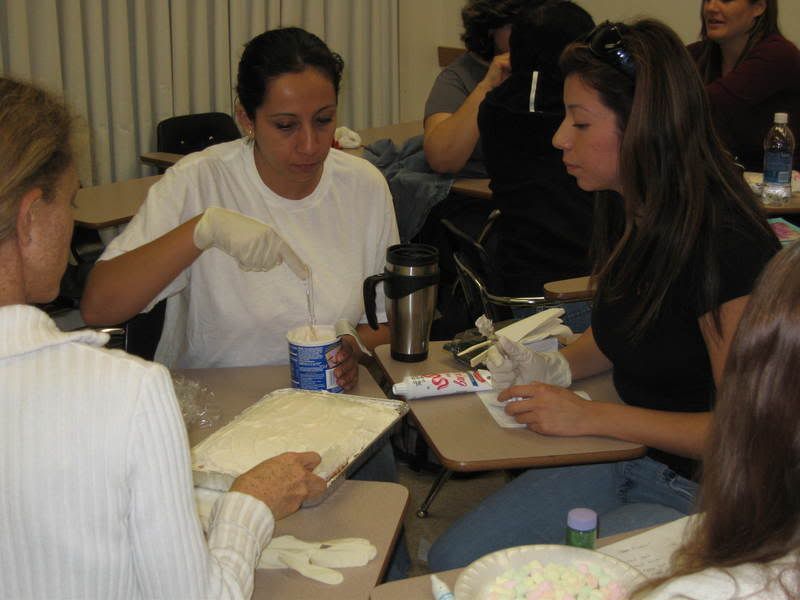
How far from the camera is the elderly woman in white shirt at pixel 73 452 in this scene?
888 mm

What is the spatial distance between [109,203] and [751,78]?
243 centimetres

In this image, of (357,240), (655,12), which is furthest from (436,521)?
(655,12)

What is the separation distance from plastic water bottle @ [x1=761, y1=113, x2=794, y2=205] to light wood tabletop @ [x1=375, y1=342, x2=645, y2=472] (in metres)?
1.87

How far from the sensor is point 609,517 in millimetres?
1547

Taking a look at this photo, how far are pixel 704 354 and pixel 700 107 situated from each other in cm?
43

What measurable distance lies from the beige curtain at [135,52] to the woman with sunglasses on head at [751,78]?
2.10 metres

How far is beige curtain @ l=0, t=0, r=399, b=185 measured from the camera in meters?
3.69

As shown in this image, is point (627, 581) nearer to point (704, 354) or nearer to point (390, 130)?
point (704, 354)

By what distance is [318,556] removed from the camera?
3.83 ft

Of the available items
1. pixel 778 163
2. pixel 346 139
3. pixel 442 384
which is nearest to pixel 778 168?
pixel 778 163

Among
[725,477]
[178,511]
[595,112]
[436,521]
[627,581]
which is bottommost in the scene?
[436,521]

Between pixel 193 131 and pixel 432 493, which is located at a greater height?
pixel 193 131

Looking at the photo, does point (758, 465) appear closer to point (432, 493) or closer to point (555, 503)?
point (555, 503)

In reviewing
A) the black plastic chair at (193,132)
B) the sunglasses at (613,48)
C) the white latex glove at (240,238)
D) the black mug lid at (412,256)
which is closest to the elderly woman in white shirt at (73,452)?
the white latex glove at (240,238)
